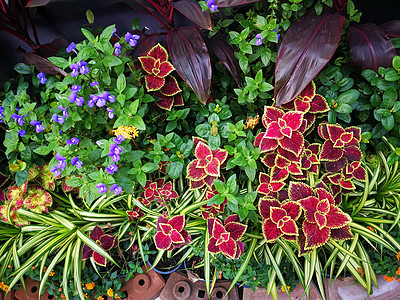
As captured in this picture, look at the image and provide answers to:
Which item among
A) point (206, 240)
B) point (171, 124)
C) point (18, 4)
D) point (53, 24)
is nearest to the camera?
point (206, 240)

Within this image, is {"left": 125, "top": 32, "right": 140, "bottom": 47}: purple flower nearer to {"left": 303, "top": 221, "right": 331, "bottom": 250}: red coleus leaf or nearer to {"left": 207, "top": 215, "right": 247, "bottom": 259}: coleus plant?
{"left": 207, "top": 215, "right": 247, "bottom": 259}: coleus plant

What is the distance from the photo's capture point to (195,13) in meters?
1.19

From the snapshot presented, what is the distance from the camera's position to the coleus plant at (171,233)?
3.86 feet

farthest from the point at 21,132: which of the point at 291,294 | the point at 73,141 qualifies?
the point at 291,294

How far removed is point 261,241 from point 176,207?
15.5 inches

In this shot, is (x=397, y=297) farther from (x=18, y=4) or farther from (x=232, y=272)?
(x=18, y=4)

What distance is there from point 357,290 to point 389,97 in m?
0.82

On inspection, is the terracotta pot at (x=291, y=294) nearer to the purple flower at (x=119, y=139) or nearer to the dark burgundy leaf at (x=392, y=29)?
the purple flower at (x=119, y=139)

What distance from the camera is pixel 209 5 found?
1.12 m

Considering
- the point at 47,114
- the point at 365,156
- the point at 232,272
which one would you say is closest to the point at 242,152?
the point at 232,272

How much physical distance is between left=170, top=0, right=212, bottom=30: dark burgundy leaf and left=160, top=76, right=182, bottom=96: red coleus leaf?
25 cm

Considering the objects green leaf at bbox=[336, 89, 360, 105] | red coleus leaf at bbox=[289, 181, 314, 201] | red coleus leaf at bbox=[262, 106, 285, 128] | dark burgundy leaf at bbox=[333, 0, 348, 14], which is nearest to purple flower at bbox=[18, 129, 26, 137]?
red coleus leaf at bbox=[262, 106, 285, 128]

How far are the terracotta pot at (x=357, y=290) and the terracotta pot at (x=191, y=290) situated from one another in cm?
43

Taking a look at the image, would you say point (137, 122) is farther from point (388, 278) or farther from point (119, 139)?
point (388, 278)
